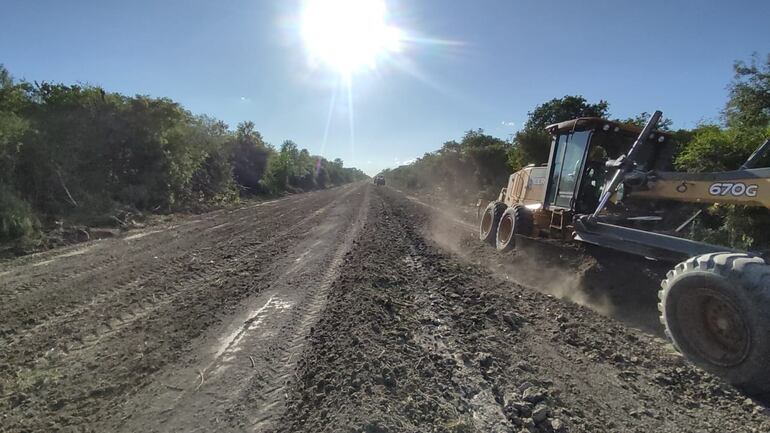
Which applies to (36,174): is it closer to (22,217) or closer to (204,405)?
(22,217)

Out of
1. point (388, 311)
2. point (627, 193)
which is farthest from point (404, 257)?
point (627, 193)

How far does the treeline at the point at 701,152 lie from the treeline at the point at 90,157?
13.3 m

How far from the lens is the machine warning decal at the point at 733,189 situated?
368 centimetres

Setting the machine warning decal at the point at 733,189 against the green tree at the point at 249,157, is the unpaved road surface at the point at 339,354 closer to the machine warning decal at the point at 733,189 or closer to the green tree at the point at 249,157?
the machine warning decal at the point at 733,189

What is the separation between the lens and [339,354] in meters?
3.56

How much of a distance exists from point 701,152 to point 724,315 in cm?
536

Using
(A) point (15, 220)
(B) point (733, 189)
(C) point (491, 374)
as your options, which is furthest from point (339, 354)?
(A) point (15, 220)

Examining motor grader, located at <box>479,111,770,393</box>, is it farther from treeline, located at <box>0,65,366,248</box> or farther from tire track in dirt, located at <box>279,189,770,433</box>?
treeline, located at <box>0,65,366,248</box>

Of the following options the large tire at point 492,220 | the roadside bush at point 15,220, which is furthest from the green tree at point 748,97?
the roadside bush at point 15,220

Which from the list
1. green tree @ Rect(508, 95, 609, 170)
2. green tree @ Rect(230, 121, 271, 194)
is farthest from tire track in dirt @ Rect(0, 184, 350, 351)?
green tree @ Rect(230, 121, 271, 194)

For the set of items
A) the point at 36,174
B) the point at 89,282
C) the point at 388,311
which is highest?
the point at 36,174

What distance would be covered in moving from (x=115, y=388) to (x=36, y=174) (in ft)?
39.7

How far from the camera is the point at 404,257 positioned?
25.5 feet

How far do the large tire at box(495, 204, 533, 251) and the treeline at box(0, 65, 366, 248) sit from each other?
1022 centimetres
